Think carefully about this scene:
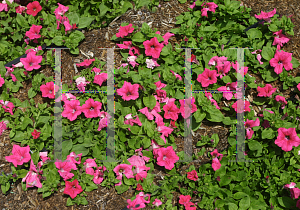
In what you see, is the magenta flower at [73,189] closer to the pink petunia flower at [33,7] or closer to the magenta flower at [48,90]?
→ the magenta flower at [48,90]

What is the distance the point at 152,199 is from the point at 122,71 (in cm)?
174

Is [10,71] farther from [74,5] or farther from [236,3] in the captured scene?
[236,3]

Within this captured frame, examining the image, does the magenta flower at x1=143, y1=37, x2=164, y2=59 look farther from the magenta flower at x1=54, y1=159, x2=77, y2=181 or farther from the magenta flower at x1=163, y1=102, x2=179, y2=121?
the magenta flower at x1=54, y1=159, x2=77, y2=181

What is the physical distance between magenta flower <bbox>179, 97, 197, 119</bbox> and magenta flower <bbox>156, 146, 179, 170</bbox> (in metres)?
0.49

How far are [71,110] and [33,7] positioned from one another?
Result: 74.2 inches

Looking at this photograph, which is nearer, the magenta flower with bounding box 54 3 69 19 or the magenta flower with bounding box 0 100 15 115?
the magenta flower with bounding box 0 100 15 115

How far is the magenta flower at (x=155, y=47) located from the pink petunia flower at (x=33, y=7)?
1864 millimetres

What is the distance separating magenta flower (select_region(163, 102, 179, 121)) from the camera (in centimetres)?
304

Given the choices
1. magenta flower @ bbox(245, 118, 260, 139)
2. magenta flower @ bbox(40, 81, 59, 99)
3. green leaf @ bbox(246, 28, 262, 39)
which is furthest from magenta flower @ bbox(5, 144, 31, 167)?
green leaf @ bbox(246, 28, 262, 39)

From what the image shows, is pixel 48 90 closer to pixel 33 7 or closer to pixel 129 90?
pixel 129 90

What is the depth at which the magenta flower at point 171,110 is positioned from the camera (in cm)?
304

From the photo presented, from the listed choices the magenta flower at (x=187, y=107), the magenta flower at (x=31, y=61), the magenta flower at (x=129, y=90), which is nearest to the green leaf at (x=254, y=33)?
the magenta flower at (x=187, y=107)

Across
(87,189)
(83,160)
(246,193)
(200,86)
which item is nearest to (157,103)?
(200,86)

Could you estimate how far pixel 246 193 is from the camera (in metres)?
3.06
